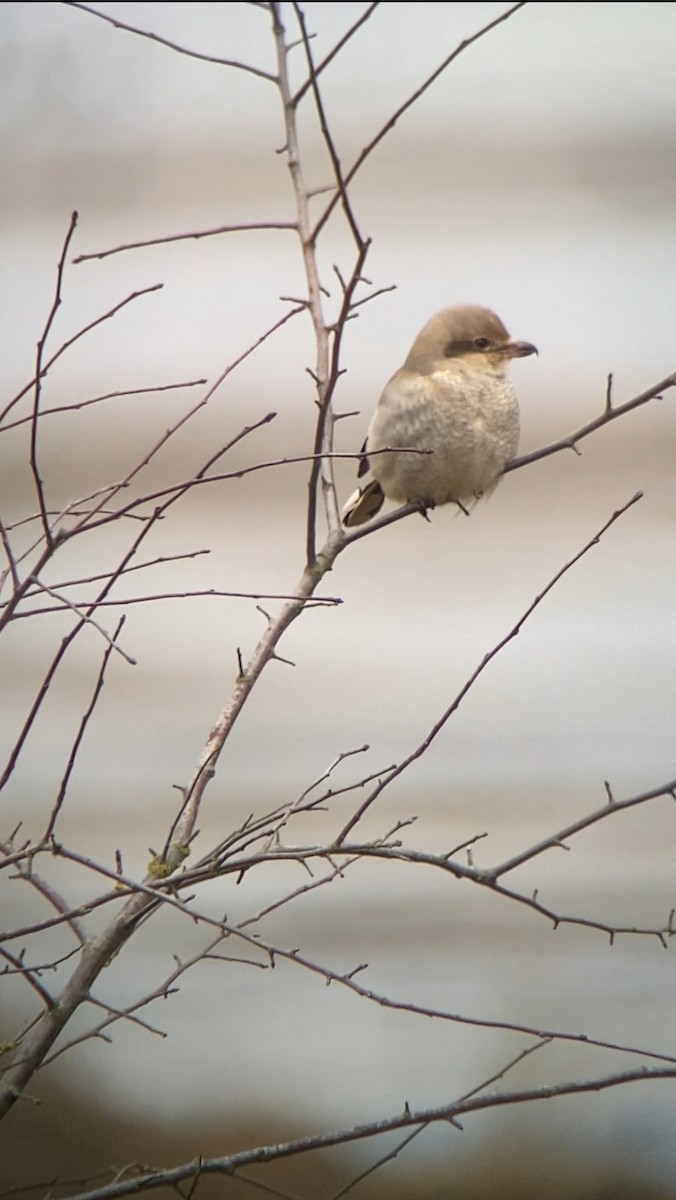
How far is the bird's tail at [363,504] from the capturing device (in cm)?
245

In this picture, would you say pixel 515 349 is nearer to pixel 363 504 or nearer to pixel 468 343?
pixel 468 343

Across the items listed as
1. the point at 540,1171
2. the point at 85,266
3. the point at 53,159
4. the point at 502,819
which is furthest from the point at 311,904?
the point at 53,159

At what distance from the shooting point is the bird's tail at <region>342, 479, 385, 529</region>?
8.03 feet

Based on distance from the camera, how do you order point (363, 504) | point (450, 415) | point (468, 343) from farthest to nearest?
point (363, 504) → point (468, 343) → point (450, 415)

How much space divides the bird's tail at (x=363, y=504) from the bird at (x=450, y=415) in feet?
0.20

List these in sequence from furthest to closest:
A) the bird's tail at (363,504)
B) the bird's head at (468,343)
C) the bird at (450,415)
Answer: the bird's tail at (363,504), the bird's head at (468,343), the bird at (450,415)

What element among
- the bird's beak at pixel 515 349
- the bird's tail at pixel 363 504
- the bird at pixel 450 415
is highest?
the bird's beak at pixel 515 349

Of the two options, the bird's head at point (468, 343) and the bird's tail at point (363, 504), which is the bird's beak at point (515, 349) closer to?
the bird's head at point (468, 343)

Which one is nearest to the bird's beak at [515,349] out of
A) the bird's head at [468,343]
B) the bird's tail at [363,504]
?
the bird's head at [468,343]

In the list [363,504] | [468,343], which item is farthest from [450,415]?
[363,504]

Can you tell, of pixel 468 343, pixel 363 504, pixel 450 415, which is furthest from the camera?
pixel 363 504

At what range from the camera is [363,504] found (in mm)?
2484

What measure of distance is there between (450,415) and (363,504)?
32 centimetres

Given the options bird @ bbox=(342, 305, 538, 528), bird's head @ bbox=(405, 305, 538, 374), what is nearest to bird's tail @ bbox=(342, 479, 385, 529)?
bird @ bbox=(342, 305, 538, 528)
